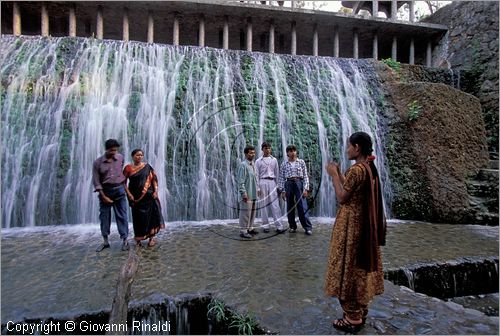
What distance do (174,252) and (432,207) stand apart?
598 cm

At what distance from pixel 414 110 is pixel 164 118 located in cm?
640

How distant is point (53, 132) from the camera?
282 inches

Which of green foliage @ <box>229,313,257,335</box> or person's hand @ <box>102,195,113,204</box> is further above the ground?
person's hand @ <box>102,195,113,204</box>

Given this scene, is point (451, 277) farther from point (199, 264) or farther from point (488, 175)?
point (488, 175)

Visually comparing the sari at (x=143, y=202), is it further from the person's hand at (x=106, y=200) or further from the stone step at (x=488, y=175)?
the stone step at (x=488, y=175)

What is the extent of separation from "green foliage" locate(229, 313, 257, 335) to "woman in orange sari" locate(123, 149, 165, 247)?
8.25ft

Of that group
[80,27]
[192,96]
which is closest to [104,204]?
[192,96]

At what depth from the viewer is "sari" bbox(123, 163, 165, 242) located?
4688mm

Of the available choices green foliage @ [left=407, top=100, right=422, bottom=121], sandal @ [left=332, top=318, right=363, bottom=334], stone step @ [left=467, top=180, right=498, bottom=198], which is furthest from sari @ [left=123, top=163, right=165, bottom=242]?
stone step @ [left=467, top=180, right=498, bottom=198]

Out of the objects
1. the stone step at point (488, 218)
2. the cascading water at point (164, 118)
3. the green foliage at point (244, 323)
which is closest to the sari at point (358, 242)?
the green foliage at point (244, 323)

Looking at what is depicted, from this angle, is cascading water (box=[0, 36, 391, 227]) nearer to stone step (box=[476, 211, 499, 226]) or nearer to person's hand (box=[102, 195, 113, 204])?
stone step (box=[476, 211, 499, 226])

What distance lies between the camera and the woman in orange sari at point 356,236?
2424mm

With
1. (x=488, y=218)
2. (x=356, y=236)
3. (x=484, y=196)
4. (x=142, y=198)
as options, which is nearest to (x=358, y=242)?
(x=356, y=236)

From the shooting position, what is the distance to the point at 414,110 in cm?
816
